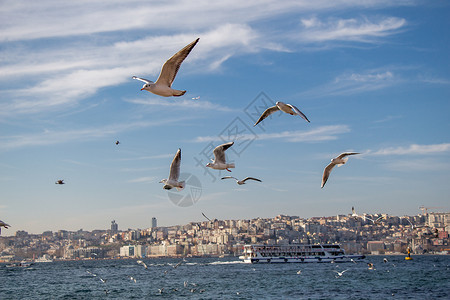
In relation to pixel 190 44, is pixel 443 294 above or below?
below

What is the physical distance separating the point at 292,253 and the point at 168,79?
6796 cm

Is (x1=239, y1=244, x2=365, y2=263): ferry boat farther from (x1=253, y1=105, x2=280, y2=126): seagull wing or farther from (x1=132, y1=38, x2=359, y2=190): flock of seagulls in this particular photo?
(x1=253, y1=105, x2=280, y2=126): seagull wing

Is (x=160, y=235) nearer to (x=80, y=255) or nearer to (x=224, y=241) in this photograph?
(x=80, y=255)

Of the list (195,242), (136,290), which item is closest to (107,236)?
(195,242)

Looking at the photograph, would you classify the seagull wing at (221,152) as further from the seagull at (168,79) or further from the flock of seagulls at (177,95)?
the seagull at (168,79)

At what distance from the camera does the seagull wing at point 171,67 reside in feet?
32.9

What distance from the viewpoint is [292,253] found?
3007 inches

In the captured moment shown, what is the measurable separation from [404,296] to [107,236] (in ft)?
567

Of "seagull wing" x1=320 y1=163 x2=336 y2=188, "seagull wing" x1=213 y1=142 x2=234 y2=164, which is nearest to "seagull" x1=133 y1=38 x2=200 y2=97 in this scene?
"seagull wing" x1=213 y1=142 x2=234 y2=164

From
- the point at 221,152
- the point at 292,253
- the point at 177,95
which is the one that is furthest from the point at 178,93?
the point at 292,253

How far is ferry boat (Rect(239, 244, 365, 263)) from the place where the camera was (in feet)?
245

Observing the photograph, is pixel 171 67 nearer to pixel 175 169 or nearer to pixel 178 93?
pixel 178 93

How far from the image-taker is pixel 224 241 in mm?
149500

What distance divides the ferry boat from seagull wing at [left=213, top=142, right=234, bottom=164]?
60754 millimetres
